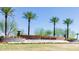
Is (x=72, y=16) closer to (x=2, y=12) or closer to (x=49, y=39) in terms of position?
(x=49, y=39)

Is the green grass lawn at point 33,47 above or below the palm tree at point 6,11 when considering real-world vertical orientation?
below

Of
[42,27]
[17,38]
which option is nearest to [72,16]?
[42,27]

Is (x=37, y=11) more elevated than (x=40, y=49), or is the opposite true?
(x=37, y=11)

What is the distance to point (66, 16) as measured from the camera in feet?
12.7

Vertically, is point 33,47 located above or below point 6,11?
below

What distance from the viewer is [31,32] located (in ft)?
12.8

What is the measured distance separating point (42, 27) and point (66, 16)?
246 mm

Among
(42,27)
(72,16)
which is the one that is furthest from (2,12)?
(72,16)

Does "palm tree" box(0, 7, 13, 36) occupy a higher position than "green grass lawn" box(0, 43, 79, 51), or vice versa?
"palm tree" box(0, 7, 13, 36)
